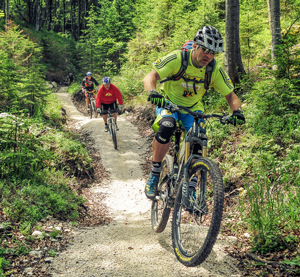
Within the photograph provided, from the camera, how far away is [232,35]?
8.38 meters

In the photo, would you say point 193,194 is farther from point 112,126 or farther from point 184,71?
point 112,126

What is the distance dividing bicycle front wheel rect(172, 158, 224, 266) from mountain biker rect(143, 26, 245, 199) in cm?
20

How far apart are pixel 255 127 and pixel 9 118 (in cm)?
595

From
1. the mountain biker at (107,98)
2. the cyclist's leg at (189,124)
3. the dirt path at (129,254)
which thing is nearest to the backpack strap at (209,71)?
the cyclist's leg at (189,124)

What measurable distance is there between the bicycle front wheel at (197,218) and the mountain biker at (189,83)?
7.8 inches

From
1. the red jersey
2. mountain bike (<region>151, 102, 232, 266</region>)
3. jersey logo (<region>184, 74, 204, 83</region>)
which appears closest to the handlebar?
mountain bike (<region>151, 102, 232, 266</region>)

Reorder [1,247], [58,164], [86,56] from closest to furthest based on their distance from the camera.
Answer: [1,247], [58,164], [86,56]

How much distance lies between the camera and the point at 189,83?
3787 millimetres

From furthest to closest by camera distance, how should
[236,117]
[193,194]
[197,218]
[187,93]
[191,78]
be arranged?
[187,93] → [191,78] → [236,117] → [193,194] → [197,218]

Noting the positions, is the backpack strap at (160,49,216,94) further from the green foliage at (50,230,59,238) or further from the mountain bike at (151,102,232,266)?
the green foliage at (50,230,59,238)

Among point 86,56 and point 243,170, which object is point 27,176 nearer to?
point 243,170

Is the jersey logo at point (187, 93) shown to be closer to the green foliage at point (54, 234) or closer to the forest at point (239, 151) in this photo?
the forest at point (239, 151)

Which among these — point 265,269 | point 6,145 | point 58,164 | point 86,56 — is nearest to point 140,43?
point 86,56

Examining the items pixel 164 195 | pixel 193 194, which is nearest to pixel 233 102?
pixel 193 194
